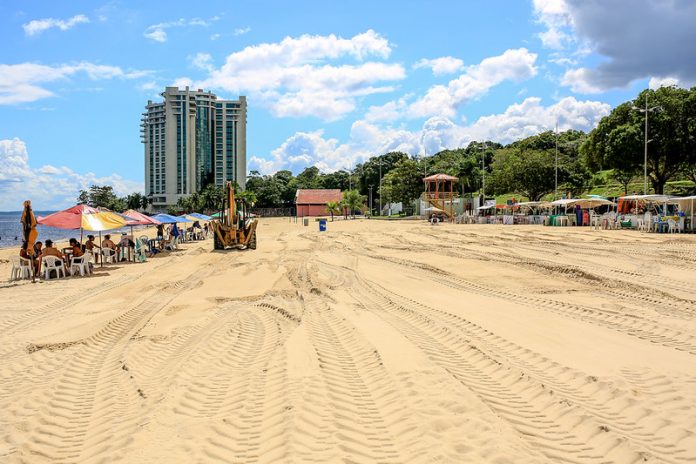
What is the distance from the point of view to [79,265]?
582 inches

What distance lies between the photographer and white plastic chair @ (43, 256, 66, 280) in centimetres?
1420

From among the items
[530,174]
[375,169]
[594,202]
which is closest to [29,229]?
[594,202]

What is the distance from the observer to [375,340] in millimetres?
6559

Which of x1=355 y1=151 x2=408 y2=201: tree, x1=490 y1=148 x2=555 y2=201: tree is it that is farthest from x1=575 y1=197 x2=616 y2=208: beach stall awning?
x1=355 y1=151 x2=408 y2=201: tree

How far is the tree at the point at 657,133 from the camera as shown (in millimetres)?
36469

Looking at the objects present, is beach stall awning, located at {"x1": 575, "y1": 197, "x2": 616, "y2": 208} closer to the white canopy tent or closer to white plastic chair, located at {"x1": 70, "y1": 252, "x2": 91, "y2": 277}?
the white canopy tent

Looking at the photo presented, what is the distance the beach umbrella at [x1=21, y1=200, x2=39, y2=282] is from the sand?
283 cm

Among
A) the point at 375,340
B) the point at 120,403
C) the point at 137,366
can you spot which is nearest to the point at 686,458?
the point at 375,340

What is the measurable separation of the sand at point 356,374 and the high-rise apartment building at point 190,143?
104 m

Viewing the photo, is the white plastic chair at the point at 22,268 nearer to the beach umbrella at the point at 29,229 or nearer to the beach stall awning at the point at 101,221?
the beach umbrella at the point at 29,229

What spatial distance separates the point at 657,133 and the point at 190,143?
94327 mm

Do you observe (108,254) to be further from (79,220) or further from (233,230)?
(233,230)

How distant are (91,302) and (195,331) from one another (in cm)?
419

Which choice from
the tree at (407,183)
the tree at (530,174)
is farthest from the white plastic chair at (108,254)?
the tree at (407,183)
